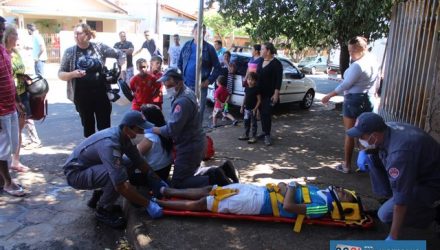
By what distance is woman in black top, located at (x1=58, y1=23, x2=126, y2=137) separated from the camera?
16.2ft

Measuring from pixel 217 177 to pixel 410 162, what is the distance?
2002mm

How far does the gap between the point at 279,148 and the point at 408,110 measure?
2144 mm

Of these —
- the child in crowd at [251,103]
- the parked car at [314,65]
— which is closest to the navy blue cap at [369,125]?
the child in crowd at [251,103]

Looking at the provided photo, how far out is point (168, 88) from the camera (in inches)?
165

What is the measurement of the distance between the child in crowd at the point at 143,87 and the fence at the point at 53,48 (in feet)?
51.9

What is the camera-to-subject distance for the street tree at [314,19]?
6848mm

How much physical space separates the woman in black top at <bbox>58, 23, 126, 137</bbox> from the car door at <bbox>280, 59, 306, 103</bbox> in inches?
212

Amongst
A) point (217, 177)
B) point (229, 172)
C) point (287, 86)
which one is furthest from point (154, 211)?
point (287, 86)

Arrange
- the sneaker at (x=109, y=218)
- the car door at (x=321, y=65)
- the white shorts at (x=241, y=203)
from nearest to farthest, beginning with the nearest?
the white shorts at (x=241, y=203)
the sneaker at (x=109, y=218)
the car door at (x=321, y=65)

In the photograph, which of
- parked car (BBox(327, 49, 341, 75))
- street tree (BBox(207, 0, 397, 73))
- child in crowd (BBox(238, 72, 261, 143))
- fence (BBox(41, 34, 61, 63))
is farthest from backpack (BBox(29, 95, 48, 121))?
fence (BBox(41, 34, 61, 63))

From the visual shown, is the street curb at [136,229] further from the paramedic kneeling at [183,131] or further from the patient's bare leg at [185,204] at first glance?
the paramedic kneeling at [183,131]

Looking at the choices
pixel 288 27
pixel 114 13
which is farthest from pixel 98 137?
pixel 114 13

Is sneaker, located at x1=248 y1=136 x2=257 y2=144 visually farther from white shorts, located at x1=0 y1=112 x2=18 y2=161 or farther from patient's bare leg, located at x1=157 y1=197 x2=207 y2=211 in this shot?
white shorts, located at x1=0 y1=112 x2=18 y2=161

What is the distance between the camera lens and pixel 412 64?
496 cm
